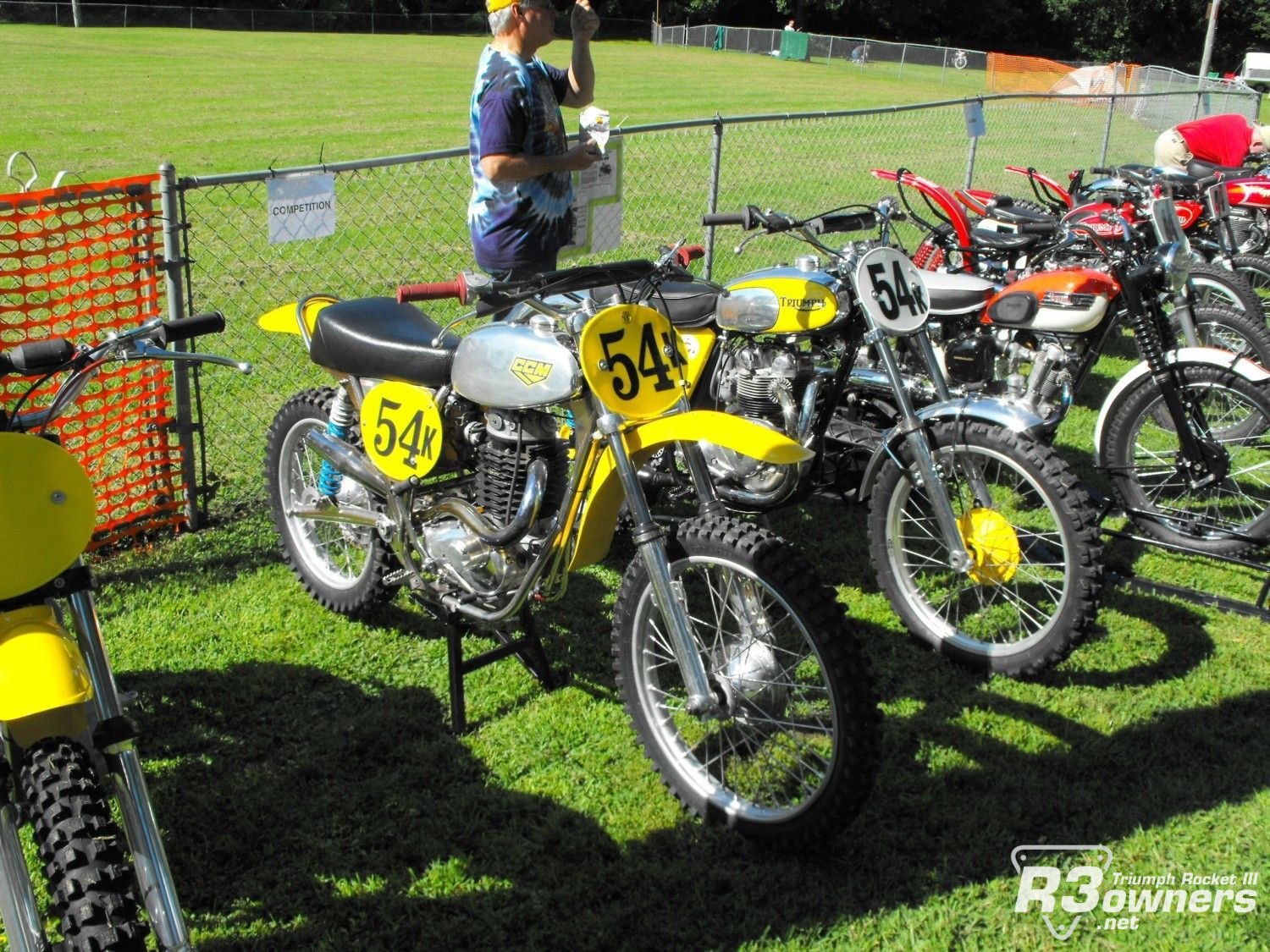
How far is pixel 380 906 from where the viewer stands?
308cm

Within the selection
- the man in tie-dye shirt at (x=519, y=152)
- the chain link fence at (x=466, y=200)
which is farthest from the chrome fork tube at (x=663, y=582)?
the chain link fence at (x=466, y=200)

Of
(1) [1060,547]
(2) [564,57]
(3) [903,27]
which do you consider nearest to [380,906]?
(1) [1060,547]

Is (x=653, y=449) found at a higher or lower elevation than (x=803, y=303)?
lower

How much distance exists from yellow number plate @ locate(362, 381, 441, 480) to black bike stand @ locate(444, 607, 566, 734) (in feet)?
1.68

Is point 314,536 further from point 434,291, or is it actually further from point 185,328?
point 185,328

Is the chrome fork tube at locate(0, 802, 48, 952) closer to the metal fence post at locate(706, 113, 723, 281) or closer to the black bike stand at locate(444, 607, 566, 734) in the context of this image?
the black bike stand at locate(444, 607, 566, 734)

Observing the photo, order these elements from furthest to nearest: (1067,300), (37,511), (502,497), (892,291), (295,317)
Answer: (1067,300) < (892,291) < (295,317) < (502,497) < (37,511)

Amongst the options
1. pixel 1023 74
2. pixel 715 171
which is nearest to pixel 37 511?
pixel 715 171

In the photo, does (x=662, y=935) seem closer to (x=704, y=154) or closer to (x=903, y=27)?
(x=704, y=154)

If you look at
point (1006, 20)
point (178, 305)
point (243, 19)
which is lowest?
point (178, 305)

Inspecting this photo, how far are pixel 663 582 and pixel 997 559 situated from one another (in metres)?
1.56

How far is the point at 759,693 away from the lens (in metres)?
3.30

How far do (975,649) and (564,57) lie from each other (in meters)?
37.2

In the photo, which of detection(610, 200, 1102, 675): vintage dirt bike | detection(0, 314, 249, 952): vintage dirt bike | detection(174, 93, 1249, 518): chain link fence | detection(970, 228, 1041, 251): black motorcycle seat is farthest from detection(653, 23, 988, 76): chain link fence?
detection(0, 314, 249, 952): vintage dirt bike
